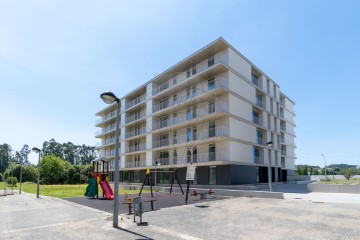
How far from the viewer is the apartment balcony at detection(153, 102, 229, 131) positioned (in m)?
34.1

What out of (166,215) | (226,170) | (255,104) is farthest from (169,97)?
(166,215)

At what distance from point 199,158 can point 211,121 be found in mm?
5026

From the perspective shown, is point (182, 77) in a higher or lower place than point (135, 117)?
higher

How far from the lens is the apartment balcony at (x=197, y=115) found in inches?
1344

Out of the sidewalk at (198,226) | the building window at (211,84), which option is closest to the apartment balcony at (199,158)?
the building window at (211,84)

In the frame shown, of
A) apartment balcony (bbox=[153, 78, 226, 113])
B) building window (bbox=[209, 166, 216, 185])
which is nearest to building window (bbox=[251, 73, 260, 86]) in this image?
apartment balcony (bbox=[153, 78, 226, 113])

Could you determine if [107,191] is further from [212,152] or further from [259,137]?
[259,137]

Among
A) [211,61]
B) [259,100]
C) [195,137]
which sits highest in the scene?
[211,61]

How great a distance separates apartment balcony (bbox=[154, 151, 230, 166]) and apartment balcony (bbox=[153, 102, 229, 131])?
16.0ft

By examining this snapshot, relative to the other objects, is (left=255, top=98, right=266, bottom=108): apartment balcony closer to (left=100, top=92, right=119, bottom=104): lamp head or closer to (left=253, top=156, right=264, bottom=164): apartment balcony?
(left=253, top=156, right=264, bottom=164): apartment balcony

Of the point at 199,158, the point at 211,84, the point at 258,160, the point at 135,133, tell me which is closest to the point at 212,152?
the point at 199,158

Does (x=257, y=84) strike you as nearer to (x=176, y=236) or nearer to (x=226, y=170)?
(x=226, y=170)

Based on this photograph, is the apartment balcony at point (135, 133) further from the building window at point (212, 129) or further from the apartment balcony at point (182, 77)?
the building window at point (212, 129)

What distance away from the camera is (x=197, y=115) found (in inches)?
1470
